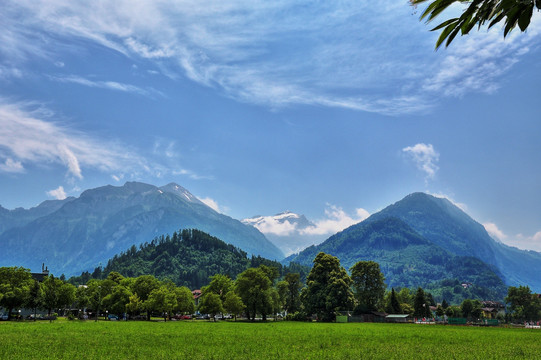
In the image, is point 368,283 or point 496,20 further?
point 368,283

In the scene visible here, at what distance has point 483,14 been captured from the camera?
3.51 meters

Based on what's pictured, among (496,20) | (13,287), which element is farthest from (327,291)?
(496,20)

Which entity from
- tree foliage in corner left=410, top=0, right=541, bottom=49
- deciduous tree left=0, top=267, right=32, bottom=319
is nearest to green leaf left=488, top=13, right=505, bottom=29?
tree foliage in corner left=410, top=0, right=541, bottom=49

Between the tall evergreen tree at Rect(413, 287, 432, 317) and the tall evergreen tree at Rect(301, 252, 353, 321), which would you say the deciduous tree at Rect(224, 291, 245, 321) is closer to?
the tall evergreen tree at Rect(301, 252, 353, 321)

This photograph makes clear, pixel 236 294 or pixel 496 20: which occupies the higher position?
pixel 496 20

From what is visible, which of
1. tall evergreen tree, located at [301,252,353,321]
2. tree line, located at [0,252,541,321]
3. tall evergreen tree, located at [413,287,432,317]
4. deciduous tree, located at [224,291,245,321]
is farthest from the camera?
tall evergreen tree, located at [413,287,432,317]

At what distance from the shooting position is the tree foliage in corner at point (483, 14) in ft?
10.8

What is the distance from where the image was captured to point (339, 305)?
8994 centimetres

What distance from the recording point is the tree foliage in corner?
3.29 m

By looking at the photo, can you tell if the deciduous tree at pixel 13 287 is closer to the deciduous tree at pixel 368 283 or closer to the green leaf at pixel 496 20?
the deciduous tree at pixel 368 283

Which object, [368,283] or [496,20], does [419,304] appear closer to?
[368,283]

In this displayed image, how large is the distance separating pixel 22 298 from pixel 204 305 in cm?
3980

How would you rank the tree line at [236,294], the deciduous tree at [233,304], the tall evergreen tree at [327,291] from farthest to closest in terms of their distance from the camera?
1. the deciduous tree at [233,304]
2. the tall evergreen tree at [327,291]
3. the tree line at [236,294]

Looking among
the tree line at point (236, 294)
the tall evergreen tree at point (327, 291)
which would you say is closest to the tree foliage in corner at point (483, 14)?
the tree line at point (236, 294)
